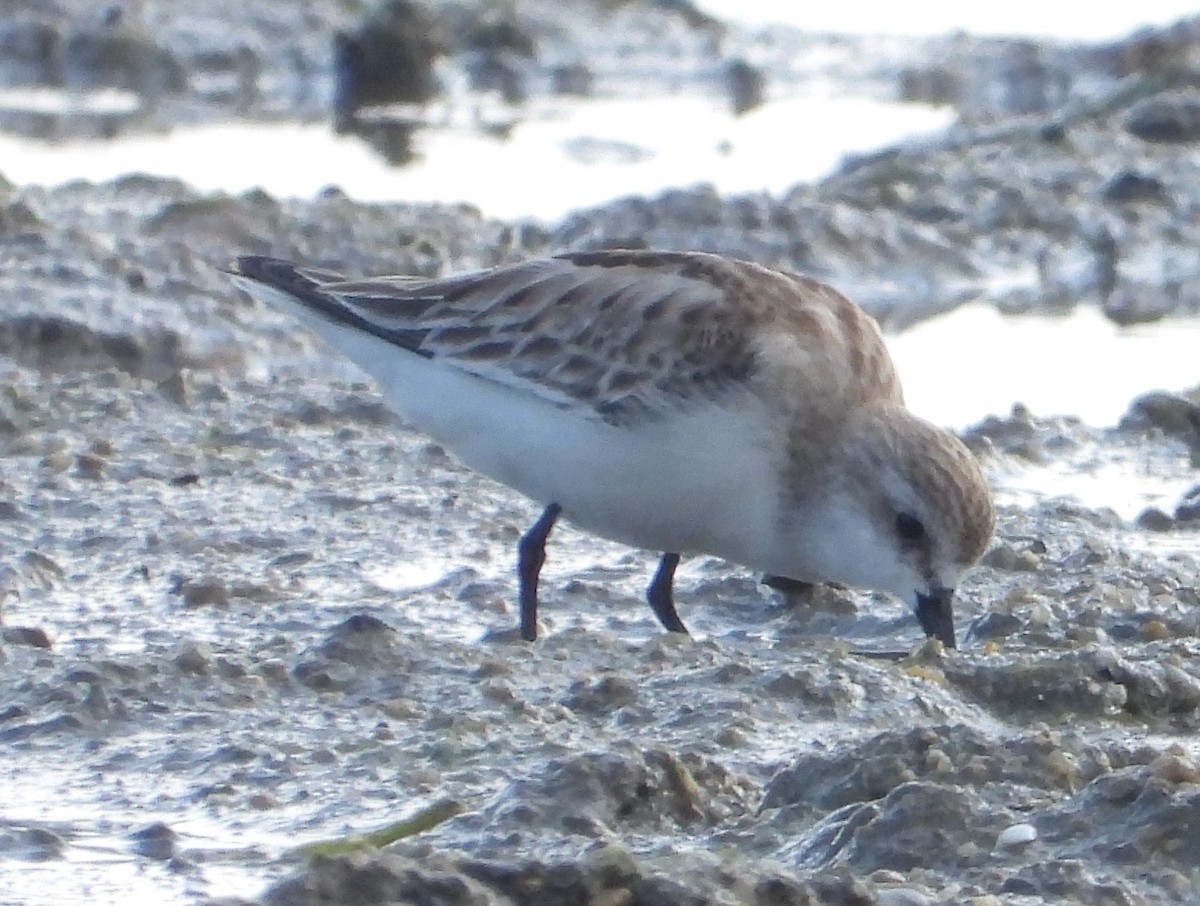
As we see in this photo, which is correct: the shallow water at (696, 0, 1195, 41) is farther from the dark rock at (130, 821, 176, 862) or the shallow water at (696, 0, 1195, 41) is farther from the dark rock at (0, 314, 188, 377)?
the dark rock at (130, 821, 176, 862)

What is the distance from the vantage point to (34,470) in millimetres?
7555

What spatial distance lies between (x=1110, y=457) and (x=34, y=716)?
4.30m

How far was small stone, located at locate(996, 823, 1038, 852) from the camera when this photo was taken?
434 centimetres

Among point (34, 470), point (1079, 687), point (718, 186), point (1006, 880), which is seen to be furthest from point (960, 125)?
point (1006, 880)

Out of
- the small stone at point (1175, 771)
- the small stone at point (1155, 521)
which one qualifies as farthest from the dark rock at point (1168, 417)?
the small stone at point (1175, 771)

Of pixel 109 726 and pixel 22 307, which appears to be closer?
pixel 109 726

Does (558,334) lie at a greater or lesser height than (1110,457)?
greater

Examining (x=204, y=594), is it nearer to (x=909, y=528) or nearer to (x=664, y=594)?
(x=664, y=594)

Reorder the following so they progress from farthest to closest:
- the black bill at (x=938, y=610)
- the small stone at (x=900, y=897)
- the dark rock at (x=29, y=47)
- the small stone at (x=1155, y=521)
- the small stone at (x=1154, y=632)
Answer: the dark rock at (x=29, y=47) < the small stone at (x=1155, y=521) < the small stone at (x=1154, y=632) < the black bill at (x=938, y=610) < the small stone at (x=900, y=897)

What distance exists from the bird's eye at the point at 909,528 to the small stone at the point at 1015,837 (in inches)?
66.4

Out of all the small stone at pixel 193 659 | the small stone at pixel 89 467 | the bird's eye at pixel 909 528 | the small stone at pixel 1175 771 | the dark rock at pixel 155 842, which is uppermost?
the bird's eye at pixel 909 528

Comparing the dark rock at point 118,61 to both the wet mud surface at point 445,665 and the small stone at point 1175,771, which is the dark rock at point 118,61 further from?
the small stone at point 1175,771

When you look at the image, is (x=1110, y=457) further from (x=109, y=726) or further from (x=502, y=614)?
(x=109, y=726)

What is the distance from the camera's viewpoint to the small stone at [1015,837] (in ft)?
14.2
